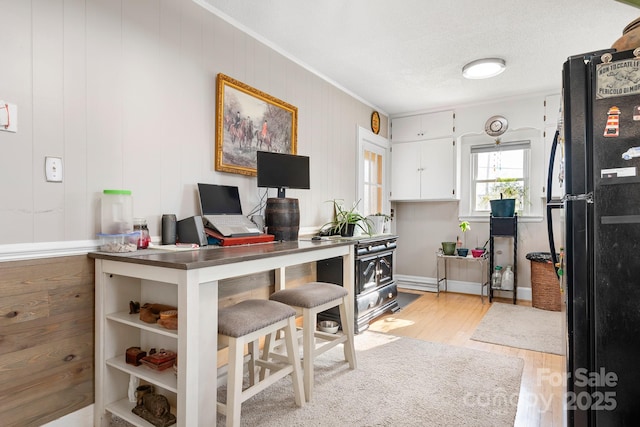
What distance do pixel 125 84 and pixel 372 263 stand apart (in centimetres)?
253

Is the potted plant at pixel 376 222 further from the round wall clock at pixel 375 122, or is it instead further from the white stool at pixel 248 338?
the white stool at pixel 248 338

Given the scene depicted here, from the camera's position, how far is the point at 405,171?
5016mm

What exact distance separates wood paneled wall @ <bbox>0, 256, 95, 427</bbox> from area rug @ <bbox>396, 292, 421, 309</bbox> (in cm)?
320

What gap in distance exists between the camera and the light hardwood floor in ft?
6.50

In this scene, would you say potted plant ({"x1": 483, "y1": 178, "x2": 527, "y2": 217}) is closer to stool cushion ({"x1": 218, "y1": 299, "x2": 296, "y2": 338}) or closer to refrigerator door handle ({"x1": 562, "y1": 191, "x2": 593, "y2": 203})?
refrigerator door handle ({"x1": 562, "y1": 191, "x2": 593, "y2": 203})

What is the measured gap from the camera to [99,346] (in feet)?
5.84

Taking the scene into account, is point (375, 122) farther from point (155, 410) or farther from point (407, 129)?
point (155, 410)

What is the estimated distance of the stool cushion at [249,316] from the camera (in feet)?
5.36

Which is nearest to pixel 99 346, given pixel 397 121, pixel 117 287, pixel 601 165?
pixel 117 287

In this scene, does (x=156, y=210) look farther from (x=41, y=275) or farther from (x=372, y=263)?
(x=372, y=263)

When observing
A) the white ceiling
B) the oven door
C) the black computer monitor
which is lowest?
the oven door

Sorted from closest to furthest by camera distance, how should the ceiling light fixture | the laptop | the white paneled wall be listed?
the white paneled wall
the laptop
the ceiling light fixture

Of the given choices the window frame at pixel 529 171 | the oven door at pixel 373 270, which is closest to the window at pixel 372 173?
the oven door at pixel 373 270

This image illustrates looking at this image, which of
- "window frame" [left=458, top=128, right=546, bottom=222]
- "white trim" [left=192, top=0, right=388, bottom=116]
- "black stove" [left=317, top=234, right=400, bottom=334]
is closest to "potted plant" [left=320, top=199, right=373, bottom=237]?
"black stove" [left=317, top=234, right=400, bottom=334]
